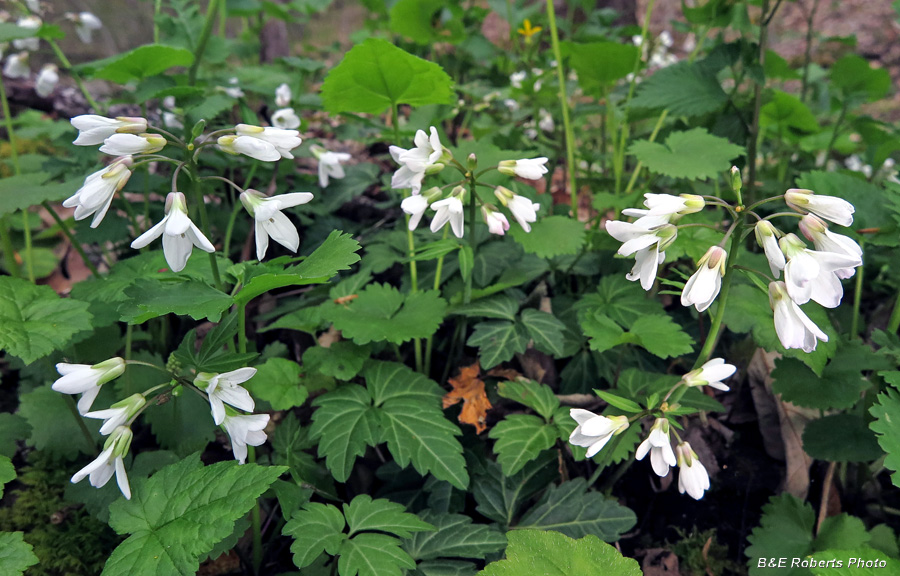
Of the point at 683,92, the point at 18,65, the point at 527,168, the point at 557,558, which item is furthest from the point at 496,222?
the point at 18,65

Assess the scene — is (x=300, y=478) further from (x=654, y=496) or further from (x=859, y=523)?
(x=859, y=523)

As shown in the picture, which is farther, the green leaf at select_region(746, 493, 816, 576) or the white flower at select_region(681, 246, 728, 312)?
the green leaf at select_region(746, 493, 816, 576)

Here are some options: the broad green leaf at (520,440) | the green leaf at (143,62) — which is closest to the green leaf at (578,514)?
the broad green leaf at (520,440)

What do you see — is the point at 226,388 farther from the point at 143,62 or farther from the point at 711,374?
the point at 143,62

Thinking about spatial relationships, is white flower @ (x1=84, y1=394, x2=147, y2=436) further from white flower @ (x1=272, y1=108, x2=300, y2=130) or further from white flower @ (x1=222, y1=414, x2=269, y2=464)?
white flower @ (x1=272, y1=108, x2=300, y2=130)

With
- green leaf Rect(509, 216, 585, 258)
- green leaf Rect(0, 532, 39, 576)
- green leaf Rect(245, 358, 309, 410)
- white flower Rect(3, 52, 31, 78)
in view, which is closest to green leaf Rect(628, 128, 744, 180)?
green leaf Rect(509, 216, 585, 258)

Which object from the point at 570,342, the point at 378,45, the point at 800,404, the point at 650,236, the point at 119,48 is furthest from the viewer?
the point at 119,48

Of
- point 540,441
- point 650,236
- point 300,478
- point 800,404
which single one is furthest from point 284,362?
point 800,404
